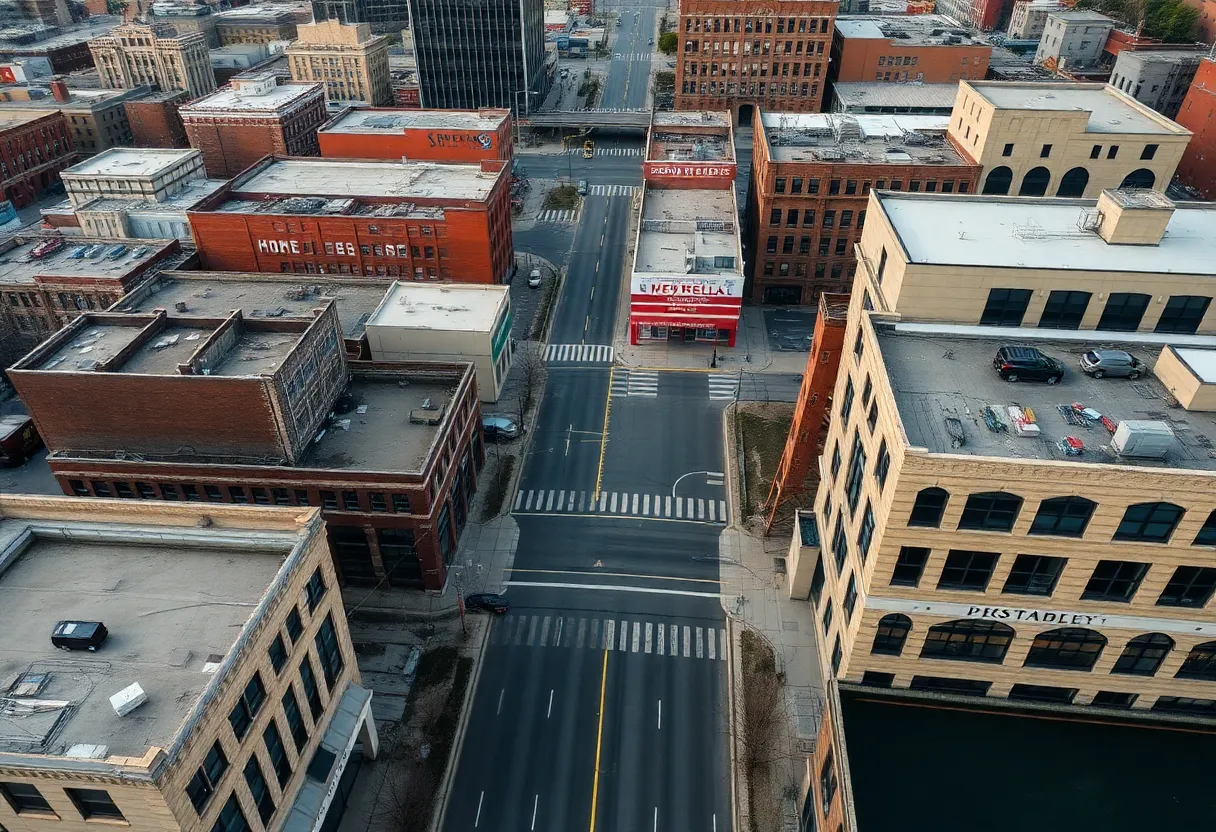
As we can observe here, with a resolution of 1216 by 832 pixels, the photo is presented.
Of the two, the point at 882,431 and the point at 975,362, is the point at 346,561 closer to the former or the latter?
the point at 882,431

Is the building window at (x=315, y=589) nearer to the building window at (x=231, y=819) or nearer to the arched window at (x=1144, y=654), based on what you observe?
the building window at (x=231, y=819)

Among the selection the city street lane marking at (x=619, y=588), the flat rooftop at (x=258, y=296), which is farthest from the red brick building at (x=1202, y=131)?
the flat rooftop at (x=258, y=296)

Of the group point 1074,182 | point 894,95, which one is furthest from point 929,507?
point 894,95

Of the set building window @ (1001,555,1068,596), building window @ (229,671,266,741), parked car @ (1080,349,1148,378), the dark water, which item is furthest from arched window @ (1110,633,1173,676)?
building window @ (229,671,266,741)

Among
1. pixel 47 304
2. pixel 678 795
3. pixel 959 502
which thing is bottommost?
pixel 678 795

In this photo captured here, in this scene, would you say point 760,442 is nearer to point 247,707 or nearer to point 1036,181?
point 1036,181

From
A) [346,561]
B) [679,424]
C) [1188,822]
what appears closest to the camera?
[1188,822]

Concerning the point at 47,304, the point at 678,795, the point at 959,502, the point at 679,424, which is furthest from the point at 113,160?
the point at 959,502

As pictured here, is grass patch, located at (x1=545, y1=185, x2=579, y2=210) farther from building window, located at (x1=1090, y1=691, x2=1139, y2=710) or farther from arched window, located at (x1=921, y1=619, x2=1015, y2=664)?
building window, located at (x1=1090, y1=691, x2=1139, y2=710)
